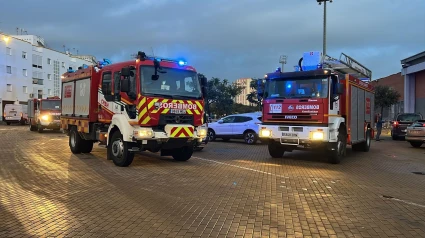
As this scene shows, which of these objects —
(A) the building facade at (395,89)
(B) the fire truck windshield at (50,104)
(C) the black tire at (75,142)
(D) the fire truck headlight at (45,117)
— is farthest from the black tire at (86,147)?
(A) the building facade at (395,89)

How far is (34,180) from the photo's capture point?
26.1 ft

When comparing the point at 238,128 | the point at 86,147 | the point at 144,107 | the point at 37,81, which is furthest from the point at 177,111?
the point at 37,81

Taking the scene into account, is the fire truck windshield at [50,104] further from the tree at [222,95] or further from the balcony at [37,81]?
the balcony at [37,81]

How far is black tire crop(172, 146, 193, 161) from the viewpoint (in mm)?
11188

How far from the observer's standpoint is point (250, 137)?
1800 cm

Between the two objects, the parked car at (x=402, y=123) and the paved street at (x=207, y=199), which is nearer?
the paved street at (x=207, y=199)

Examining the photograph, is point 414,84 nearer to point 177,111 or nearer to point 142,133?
point 177,111

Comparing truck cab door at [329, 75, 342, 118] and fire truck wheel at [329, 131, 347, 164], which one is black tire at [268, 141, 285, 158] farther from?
→ truck cab door at [329, 75, 342, 118]

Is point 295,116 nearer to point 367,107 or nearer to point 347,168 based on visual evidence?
point 347,168

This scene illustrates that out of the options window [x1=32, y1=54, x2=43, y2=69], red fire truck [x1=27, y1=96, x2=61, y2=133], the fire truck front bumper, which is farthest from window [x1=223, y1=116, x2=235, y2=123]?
window [x1=32, y1=54, x2=43, y2=69]

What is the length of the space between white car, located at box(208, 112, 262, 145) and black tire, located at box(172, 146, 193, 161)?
699 centimetres

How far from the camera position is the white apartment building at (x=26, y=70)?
5259cm

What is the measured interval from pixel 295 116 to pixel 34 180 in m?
7.16

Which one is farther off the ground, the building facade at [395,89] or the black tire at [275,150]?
the building facade at [395,89]
